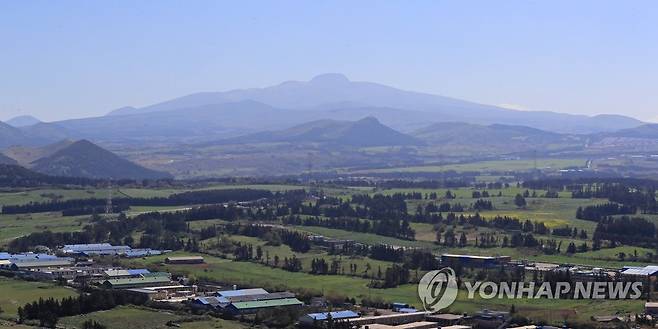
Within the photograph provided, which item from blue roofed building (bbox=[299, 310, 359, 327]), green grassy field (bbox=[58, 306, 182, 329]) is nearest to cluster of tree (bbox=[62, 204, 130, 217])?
green grassy field (bbox=[58, 306, 182, 329])

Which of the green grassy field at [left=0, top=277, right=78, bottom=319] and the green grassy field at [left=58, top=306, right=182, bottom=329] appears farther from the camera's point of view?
the green grassy field at [left=0, top=277, right=78, bottom=319]

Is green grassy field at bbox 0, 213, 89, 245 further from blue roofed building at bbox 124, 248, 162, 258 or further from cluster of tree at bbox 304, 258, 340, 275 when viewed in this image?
cluster of tree at bbox 304, 258, 340, 275

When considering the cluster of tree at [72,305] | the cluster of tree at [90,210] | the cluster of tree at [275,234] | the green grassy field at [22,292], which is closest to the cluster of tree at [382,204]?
the cluster of tree at [275,234]

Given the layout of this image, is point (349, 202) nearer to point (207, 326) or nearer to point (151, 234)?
point (151, 234)

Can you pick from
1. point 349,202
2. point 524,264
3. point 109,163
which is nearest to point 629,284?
point 524,264

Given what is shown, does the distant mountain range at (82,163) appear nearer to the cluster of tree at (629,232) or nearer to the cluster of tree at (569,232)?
the cluster of tree at (569,232)
